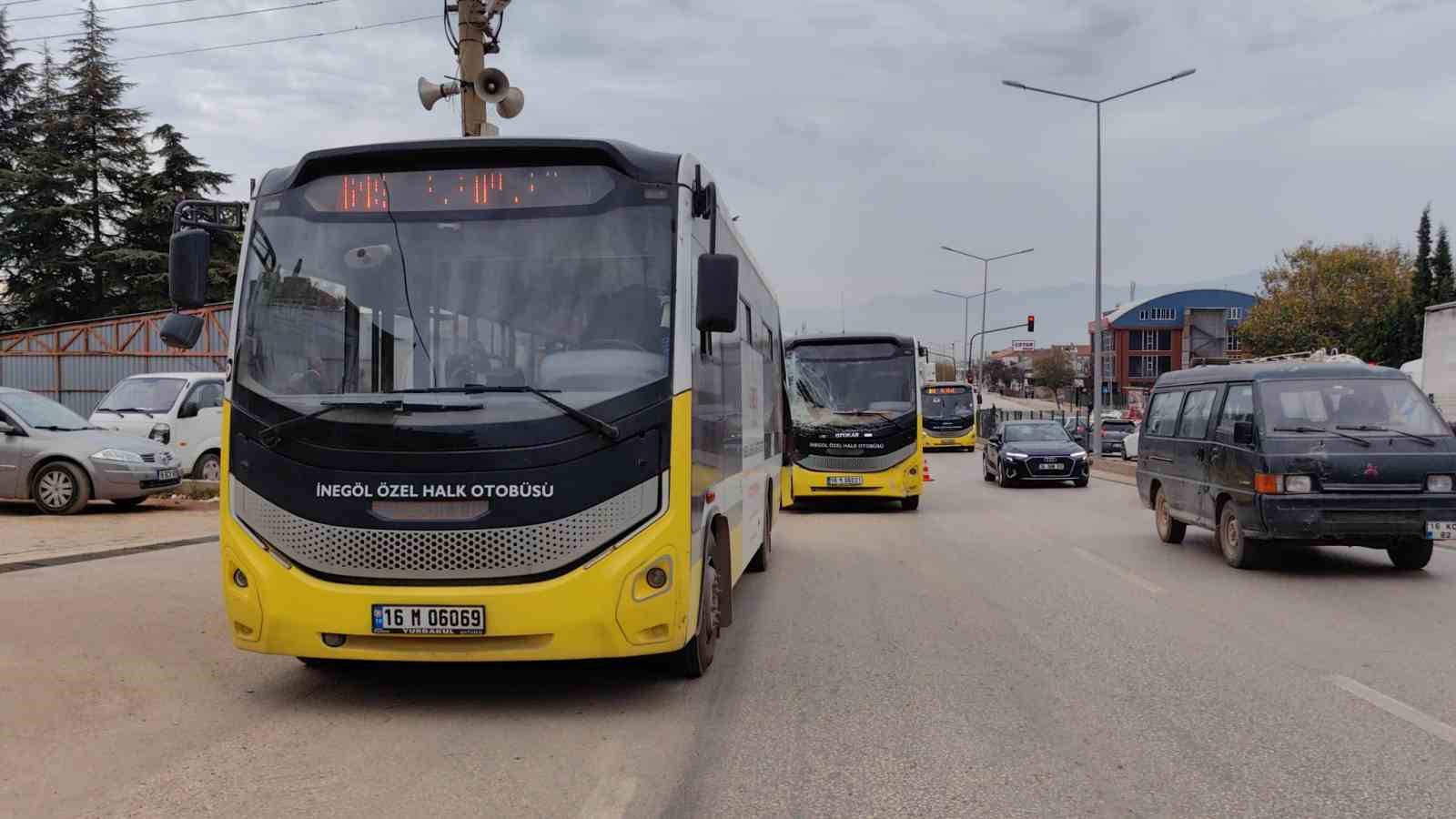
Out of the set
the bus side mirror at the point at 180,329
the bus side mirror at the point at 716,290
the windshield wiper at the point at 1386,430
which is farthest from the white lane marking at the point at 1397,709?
the bus side mirror at the point at 180,329

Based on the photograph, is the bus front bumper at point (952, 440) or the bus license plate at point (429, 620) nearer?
the bus license plate at point (429, 620)

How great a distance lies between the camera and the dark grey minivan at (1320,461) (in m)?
9.80

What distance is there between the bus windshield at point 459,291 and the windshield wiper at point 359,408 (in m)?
0.04

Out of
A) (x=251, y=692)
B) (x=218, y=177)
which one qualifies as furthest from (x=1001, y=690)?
(x=218, y=177)

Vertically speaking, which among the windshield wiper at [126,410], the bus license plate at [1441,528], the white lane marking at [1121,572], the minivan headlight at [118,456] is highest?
the windshield wiper at [126,410]

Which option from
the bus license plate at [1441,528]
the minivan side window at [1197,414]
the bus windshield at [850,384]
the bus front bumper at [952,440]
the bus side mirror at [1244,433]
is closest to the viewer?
the bus license plate at [1441,528]

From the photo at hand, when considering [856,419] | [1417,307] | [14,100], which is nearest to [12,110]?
[14,100]

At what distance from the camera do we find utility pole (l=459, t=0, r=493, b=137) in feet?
41.0

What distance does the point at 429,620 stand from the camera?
5434 millimetres

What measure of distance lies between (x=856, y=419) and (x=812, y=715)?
41.1 ft

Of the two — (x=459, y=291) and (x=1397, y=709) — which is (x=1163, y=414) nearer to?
(x=1397, y=709)

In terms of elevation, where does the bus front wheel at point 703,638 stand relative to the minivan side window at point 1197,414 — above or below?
below

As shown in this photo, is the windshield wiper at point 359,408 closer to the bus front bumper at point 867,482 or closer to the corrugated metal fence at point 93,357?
the bus front bumper at point 867,482

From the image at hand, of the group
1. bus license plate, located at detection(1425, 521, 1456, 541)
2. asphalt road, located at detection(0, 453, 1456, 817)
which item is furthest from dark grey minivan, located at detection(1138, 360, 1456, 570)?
asphalt road, located at detection(0, 453, 1456, 817)
